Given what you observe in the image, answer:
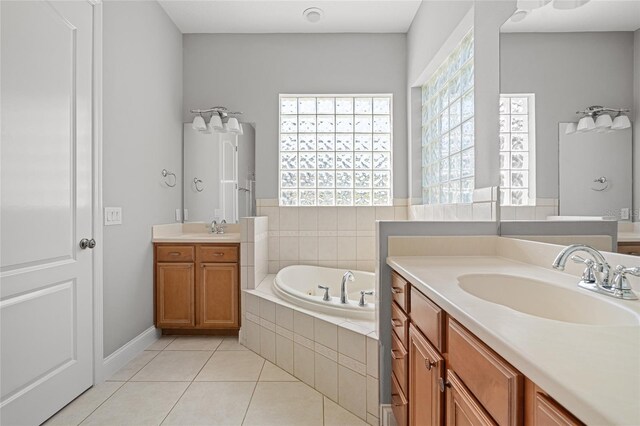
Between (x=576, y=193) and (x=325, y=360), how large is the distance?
149 centimetres

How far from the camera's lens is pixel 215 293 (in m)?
2.93

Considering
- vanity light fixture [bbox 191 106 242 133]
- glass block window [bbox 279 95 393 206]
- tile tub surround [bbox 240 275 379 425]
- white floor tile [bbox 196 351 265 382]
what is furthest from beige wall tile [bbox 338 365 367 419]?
vanity light fixture [bbox 191 106 242 133]

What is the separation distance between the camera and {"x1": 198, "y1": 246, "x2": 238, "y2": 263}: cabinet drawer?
9.61ft

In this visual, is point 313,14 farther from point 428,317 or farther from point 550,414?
point 550,414

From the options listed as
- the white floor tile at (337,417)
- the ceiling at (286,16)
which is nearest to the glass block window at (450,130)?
the ceiling at (286,16)

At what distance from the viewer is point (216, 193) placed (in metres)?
3.45

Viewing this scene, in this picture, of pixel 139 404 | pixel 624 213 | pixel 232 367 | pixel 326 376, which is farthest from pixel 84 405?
pixel 624 213

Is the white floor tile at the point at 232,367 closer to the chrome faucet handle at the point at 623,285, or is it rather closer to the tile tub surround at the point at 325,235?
the tile tub surround at the point at 325,235

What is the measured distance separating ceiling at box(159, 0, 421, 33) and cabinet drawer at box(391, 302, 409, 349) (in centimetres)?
260

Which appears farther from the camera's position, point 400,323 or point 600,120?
point 400,323

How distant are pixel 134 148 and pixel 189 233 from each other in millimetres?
1081

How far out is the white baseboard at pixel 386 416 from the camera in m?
1.70

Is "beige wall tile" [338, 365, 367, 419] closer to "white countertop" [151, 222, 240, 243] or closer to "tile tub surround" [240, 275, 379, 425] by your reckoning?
"tile tub surround" [240, 275, 379, 425]

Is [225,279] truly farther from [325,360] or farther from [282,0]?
[282,0]
